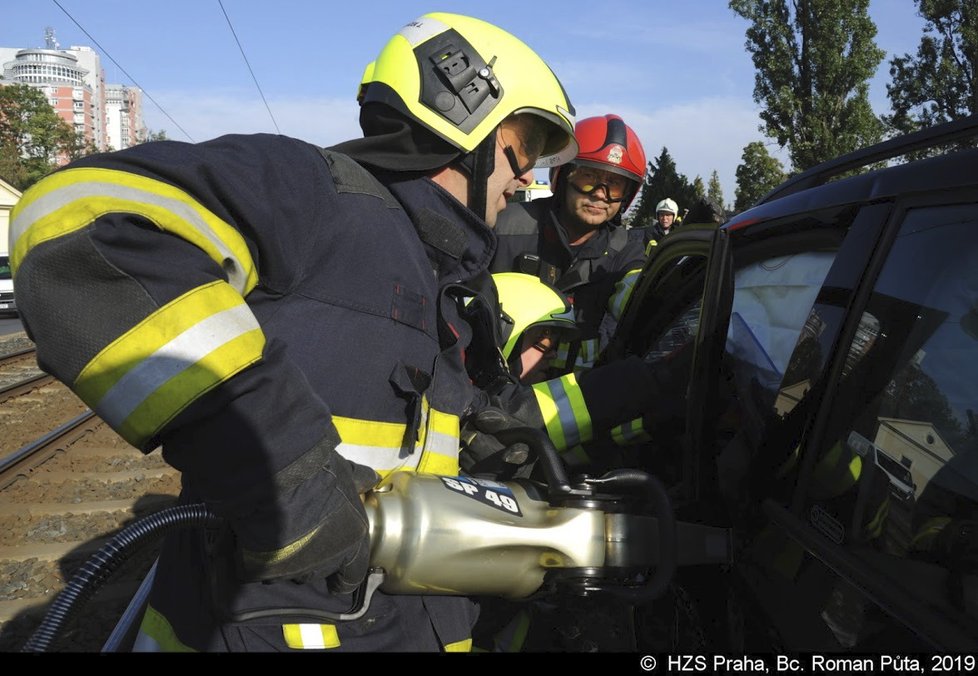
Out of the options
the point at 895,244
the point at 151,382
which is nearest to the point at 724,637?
the point at 895,244

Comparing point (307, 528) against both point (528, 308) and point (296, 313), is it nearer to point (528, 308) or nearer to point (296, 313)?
point (296, 313)

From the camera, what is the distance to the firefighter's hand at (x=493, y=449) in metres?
1.95

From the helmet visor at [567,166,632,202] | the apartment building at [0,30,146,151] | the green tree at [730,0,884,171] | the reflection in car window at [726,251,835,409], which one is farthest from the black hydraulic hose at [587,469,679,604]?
the apartment building at [0,30,146,151]

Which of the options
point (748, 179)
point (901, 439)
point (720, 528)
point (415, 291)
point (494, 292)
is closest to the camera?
point (901, 439)

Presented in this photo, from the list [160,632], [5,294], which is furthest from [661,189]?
[160,632]

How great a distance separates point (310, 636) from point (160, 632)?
346 millimetres

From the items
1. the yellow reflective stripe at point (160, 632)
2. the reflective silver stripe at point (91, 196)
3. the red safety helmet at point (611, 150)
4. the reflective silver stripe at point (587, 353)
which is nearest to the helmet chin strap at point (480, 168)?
the reflective silver stripe at point (91, 196)

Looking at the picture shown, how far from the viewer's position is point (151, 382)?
1180 mm

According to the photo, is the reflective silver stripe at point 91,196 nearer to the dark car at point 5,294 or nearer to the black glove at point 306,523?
the black glove at point 306,523

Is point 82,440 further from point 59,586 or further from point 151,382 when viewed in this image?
point 151,382

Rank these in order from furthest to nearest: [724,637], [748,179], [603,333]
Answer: [748,179] → [603,333] → [724,637]

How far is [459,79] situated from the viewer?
6.37 feet

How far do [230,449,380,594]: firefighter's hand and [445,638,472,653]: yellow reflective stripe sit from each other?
0.43 meters

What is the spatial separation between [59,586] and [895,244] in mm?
4207
